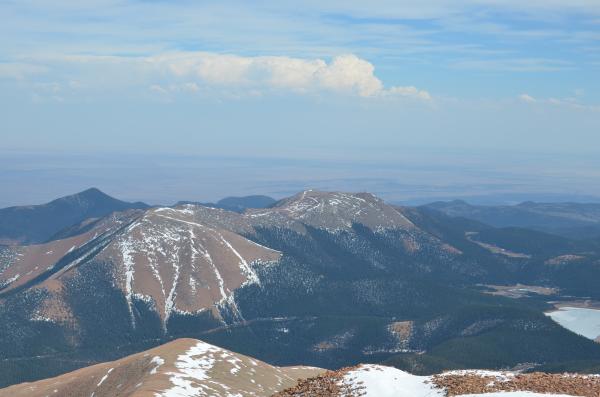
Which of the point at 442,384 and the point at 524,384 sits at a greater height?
the point at 524,384

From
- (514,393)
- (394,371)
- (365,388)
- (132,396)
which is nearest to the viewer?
(514,393)

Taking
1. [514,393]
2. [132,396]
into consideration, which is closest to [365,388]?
[514,393]

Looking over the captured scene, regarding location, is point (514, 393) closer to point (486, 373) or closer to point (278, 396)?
point (486, 373)

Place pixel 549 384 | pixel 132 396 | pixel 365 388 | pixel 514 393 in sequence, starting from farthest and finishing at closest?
pixel 132 396
pixel 365 388
pixel 549 384
pixel 514 393

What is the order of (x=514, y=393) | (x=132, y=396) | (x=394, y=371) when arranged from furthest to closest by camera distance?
(x=132, y=396) → (x=394, y=371) → (x=514, y=393)

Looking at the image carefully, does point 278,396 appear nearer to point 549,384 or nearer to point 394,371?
point 394,371

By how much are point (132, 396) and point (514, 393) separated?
130824 mm

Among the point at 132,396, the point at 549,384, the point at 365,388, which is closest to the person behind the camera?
the point at 549,384

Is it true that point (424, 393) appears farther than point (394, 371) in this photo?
No

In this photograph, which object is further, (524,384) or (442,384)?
(442,384)

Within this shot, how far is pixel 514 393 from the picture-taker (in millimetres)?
82750

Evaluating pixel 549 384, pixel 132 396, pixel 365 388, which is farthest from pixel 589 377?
pixel 132 396

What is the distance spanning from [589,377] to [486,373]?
36.4ft

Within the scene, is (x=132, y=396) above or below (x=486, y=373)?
below
